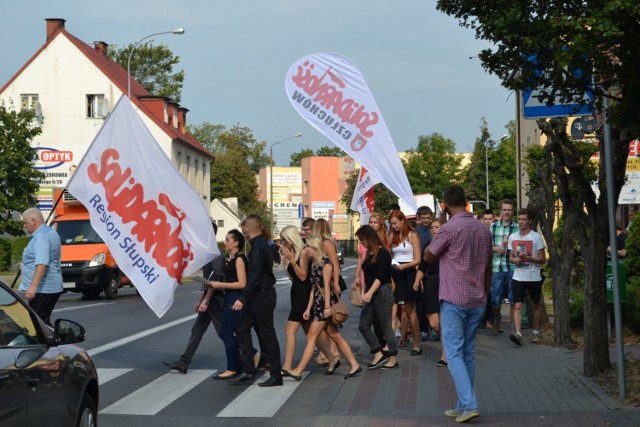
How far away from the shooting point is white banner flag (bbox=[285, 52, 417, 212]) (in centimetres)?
1347

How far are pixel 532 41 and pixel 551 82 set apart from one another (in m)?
1.12

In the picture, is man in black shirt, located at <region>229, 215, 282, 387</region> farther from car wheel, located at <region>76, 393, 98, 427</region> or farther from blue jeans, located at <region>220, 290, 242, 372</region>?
car wheel, located at <region>76, 393, 98, 427</region>

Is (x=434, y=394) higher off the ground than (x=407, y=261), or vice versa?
(x=407, y=261)

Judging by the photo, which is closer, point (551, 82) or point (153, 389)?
point (551, 82)

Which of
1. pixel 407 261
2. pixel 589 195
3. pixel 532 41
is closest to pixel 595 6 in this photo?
pixel 532 41

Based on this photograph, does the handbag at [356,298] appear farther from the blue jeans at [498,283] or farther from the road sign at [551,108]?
the blue jeans at [498,283]

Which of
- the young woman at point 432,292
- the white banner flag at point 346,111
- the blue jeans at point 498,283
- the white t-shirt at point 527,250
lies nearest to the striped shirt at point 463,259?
the young woman at point 432,292

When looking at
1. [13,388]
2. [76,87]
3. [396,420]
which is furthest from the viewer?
[76,87]

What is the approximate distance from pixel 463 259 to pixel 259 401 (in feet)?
8.25

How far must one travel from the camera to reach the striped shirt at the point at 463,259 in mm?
8594

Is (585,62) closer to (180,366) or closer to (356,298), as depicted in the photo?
(356,298)

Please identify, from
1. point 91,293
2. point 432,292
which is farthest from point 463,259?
point 91,293

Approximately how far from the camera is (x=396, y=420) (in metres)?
8.52

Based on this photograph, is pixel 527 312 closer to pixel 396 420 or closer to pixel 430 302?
pixel 430 302
